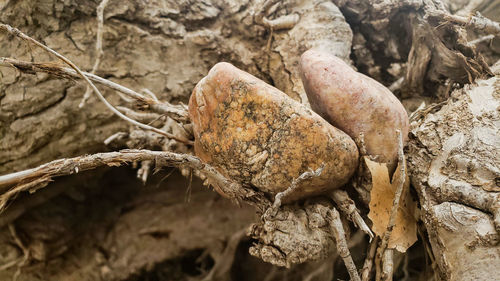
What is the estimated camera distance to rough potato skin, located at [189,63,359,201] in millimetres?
764

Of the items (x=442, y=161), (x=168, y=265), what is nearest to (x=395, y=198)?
(x=442, y=161)

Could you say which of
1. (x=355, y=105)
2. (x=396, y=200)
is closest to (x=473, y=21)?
(x=355, y=105)

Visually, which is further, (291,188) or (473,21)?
(473,21)

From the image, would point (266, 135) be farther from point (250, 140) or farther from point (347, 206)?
point (347, 206)

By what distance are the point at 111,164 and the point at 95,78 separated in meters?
0.29

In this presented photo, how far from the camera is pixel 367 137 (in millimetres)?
833

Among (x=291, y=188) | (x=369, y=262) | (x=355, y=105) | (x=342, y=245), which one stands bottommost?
(x=369, y=262)

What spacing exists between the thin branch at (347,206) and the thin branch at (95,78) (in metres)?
0.46

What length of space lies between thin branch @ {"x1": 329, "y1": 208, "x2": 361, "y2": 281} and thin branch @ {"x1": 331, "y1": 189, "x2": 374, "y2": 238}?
32 mm

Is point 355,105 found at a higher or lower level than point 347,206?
higher

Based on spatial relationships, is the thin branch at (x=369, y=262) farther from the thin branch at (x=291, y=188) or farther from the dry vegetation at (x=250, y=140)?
the thin branch at (x=291, y=188)

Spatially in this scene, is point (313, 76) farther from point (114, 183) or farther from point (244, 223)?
point (114, 183)

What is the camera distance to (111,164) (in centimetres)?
78

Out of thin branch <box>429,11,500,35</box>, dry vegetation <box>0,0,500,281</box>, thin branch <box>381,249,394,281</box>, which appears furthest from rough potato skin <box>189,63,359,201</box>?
thin branch <box>429,11,500,35</box>
